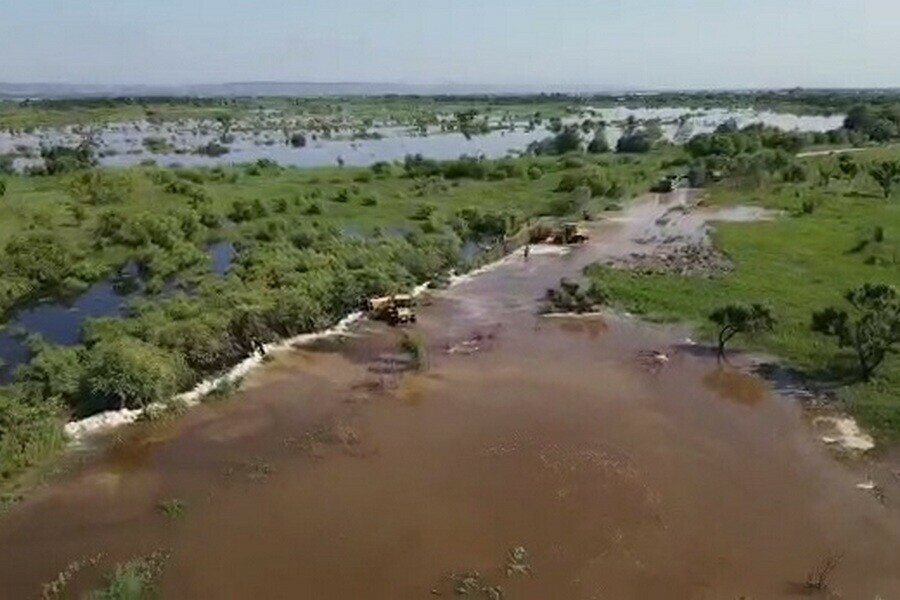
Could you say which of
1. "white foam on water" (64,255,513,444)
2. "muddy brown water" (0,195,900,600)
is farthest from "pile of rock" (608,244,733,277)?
"white foam on water" (64,255,513,444)

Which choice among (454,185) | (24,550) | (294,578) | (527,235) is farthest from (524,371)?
(454,185)

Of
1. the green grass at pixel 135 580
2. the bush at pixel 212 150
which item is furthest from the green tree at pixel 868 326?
the bush at pixel 212 150

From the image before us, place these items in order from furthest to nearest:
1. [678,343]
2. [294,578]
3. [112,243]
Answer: [112,243] < [678,343] < [294,578]

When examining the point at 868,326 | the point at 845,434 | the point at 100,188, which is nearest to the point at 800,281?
the point at 868,326

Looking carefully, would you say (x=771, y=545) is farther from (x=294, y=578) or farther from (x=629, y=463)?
(x=294, y=578)

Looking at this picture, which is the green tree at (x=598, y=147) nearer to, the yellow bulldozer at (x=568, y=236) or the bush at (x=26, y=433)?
the yellow bulldozer at (x=568, y=236)

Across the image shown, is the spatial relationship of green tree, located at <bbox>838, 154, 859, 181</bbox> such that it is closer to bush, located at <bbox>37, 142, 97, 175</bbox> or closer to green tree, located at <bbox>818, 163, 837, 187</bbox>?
green tree, located at <bbox>818, 163, 837, 187</bbox>
